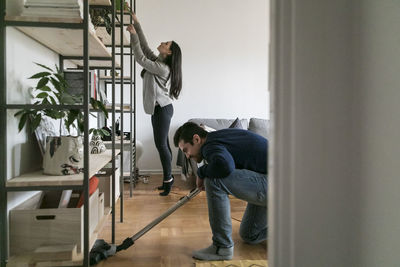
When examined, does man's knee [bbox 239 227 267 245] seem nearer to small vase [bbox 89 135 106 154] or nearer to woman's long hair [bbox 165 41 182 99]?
small vase [bbox 89 135 106 154]

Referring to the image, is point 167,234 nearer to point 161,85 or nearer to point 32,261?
point 32,261

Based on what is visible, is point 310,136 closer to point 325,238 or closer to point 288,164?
point 288,164

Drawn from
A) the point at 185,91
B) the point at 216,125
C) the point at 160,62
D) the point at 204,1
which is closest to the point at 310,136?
the point at 160,62

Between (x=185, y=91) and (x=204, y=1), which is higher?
(x=204, y=1)

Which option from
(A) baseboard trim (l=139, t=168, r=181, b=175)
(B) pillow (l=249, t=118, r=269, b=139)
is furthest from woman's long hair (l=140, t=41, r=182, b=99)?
(A) baseboard trim (l=139, t=168, r=181, b=175)

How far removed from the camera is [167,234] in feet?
5.96

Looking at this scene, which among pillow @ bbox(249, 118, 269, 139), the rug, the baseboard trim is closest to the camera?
the rug

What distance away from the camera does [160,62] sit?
8.59 ft

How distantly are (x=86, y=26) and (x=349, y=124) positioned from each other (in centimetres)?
102

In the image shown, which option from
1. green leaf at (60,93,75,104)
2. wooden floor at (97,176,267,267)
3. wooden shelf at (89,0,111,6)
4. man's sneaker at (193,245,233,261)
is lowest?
wooden floor at (97,176,267,267)

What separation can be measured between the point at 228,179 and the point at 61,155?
807 mm

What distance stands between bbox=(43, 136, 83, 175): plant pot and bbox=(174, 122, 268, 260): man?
0.64m

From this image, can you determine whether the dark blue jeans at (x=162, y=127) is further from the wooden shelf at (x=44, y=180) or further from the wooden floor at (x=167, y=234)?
the wooden shelf at (x=44, y=180)

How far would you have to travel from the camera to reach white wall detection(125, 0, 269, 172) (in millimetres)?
3852
